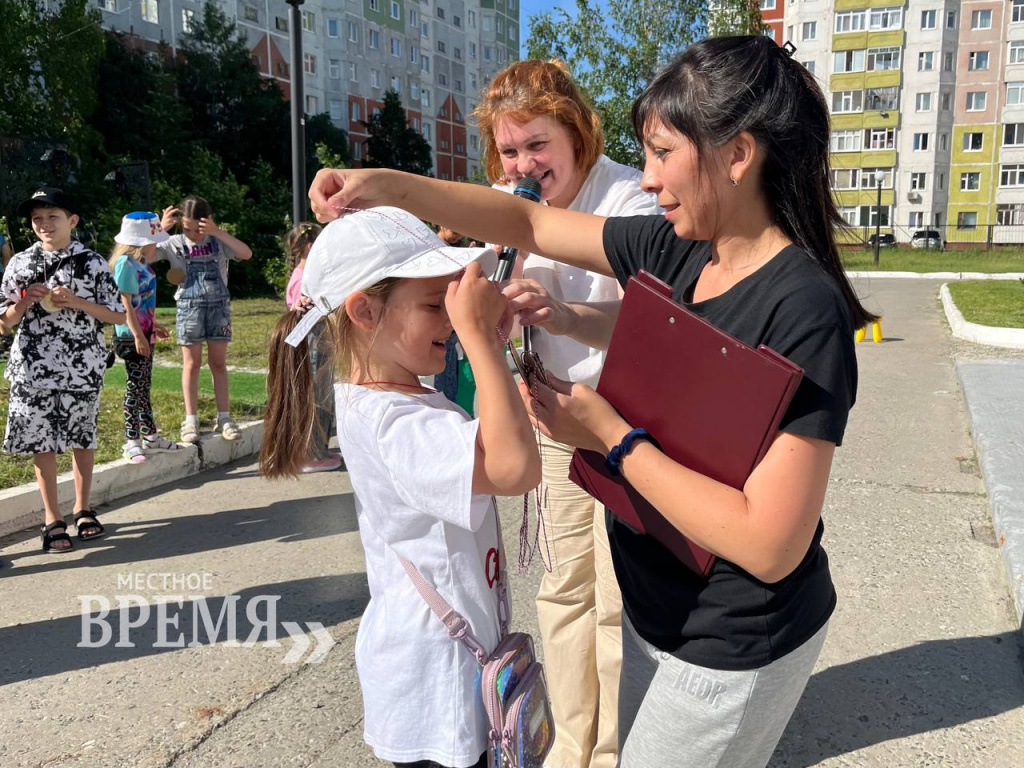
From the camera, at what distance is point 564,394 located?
160 cm

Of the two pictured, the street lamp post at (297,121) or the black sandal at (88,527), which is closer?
the black sandal at (88,527)

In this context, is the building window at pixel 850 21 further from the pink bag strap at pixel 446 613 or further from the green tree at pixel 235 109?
the pink bag strap at pixel 446 613

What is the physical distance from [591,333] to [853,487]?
4.31m

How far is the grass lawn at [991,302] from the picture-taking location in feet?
46.0

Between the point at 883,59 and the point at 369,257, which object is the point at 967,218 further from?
the point at 369,257

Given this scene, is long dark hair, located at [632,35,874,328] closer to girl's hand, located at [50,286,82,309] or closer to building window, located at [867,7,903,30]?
girl's hand, located at [50,286,82,309]

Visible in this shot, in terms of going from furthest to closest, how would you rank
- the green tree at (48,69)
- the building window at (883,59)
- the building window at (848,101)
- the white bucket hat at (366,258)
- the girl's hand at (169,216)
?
1. the building window at (848,101)
2. the building window at (883,59)
3. the green tree at (48,69)
4. the girl's hand at (169,216)
5. the white bucket hat at (366,258)

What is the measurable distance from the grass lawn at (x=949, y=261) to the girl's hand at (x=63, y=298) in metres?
26.1

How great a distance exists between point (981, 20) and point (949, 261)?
27.4 m

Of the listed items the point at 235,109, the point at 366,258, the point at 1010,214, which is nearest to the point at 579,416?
the point at 366,258

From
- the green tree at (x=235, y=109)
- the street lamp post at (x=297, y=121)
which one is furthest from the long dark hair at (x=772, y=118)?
the green tree at (x=235, y=109)

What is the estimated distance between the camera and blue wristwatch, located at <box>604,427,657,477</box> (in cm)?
154

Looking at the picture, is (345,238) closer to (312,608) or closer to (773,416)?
(773,416)

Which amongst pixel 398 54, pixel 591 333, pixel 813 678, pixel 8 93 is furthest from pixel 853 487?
pixel 398 54
